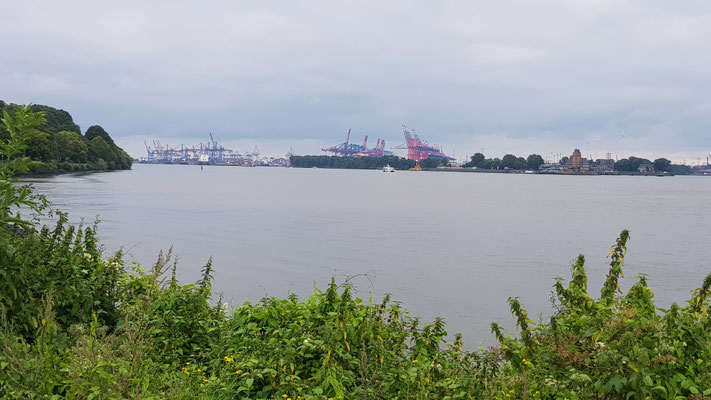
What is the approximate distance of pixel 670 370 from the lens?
14.2 feet

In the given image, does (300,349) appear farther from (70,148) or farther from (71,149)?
(71,149)

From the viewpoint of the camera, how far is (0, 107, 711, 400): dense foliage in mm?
4207

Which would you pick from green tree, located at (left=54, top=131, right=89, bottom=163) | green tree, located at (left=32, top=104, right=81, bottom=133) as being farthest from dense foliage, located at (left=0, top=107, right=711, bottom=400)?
green tree, located at (left=32, top=104, right=81, bottom=133)

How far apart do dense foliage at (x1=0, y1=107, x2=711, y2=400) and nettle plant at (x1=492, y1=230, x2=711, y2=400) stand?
0.04 feet

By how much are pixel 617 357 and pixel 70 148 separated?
123m

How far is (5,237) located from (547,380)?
15.1 feet

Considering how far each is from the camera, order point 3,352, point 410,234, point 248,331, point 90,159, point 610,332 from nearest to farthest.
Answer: point 3,352 < point 610,332 < point 248,331 < point 410,234 < point 90,159

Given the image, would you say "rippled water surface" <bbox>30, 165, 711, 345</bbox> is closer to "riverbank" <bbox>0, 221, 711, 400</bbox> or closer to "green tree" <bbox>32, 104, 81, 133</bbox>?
"riverbank" <bbox>0, 221, 711, 400</bbox>

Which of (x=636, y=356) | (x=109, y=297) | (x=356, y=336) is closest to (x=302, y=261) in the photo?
(x=109, y=297)

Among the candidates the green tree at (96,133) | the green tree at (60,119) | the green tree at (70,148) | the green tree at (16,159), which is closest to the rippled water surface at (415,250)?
the green tree at (16,159)

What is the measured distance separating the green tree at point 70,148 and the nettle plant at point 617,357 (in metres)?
105

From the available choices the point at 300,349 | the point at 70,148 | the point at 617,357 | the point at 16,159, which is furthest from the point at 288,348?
the point at 70,148

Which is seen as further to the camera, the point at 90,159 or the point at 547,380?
the point at 90,159

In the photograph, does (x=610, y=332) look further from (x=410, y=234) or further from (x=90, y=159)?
(x=90, y=159)
